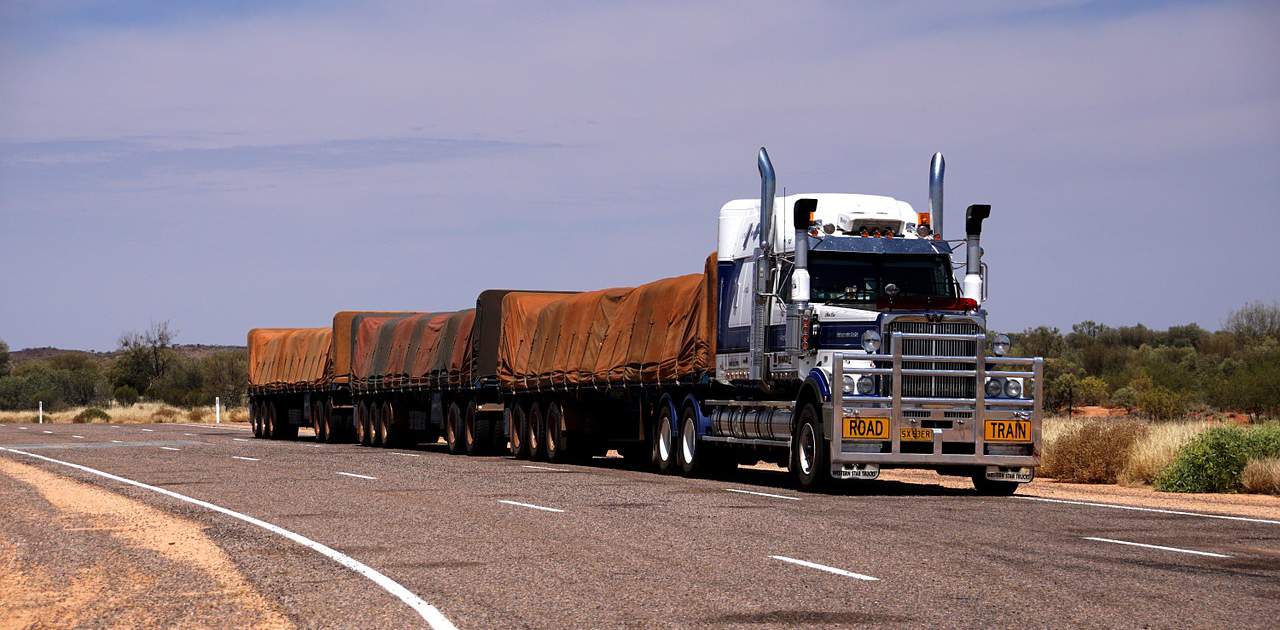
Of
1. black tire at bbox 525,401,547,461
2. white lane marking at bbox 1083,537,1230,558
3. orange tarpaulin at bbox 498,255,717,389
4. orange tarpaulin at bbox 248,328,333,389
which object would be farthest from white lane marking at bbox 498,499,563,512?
orange tarpaulin at bbox 248,328,333,389

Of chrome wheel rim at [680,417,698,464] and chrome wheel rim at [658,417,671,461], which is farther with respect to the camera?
chrome wheel rim at [658,417,671,461]

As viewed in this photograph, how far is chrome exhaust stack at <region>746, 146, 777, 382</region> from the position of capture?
22.3 m

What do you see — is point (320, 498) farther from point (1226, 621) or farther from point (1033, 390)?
point (1226, 621)

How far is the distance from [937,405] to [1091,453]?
7.10 m

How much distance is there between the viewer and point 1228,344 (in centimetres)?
7725

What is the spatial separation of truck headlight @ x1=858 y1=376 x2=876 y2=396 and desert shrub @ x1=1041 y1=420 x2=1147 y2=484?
754 cm

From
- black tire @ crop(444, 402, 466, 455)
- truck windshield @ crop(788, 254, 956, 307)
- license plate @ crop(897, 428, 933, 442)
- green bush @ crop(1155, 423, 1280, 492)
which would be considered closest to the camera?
license plate @ crop(897, 428, 933, 442)

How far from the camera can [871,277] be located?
2150 cm

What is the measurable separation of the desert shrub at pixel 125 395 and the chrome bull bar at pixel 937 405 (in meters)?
94.2

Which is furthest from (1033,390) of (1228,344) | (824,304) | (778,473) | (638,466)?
(1228,344)

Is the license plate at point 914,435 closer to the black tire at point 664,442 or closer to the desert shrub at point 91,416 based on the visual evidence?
the black tire at point 664,442

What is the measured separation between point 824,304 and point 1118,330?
7692 centimetres

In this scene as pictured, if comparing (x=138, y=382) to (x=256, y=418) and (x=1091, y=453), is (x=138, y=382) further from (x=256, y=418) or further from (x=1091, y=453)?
(x=1091, y=453)

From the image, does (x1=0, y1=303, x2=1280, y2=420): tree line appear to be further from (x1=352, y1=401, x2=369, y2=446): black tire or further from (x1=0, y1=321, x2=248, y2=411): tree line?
(x1=352, y1=401, x2=369, y2=446): black tire
